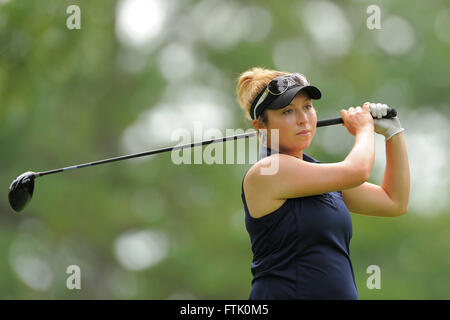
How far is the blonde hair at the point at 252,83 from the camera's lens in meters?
3.26

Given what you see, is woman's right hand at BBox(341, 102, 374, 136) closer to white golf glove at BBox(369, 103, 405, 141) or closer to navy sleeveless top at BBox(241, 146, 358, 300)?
white golf glove at BBox(369, 103, 405, 141)

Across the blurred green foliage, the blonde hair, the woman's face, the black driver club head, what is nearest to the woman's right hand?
the woman's face

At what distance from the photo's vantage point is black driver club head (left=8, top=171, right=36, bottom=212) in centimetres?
422

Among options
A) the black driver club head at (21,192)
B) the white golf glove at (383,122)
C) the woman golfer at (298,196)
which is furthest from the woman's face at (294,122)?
the black driver club head at (21,192)

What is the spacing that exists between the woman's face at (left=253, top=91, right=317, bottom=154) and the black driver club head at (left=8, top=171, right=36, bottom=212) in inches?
71.3

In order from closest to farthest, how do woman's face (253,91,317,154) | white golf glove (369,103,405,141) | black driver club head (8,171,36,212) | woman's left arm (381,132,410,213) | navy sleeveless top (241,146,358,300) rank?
1. navy sleeveless top (241,146,358,300)
2. woman's face (253,91,317,154)
3. white golf glove (369,103,405,141)
4. woman's left arm (381,132,410,213)
5. black driver club head (8,171,36,212)

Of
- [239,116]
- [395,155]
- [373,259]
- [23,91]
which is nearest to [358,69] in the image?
[239,116]

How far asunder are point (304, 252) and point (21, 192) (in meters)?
2.04

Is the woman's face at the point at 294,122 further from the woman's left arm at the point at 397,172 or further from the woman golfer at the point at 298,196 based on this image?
the woman's left arm at the point at 397,172

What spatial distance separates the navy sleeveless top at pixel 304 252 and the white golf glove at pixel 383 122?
46 cm

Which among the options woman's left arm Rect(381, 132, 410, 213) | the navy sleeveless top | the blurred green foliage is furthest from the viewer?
the blurred green foliage

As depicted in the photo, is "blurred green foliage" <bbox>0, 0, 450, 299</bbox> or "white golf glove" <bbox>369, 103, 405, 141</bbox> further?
"blurred green foliage" <bbox>0, 0, 450, 299</bbox>

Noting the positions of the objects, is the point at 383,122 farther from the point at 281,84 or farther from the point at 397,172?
the point at 281,84

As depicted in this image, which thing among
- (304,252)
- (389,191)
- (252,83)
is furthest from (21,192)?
(389,191)
